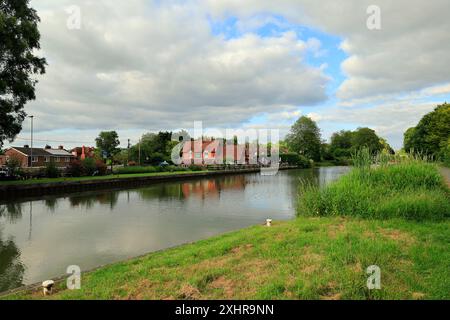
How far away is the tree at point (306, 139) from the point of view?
254ft

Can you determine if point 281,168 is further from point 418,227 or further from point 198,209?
point 418,227

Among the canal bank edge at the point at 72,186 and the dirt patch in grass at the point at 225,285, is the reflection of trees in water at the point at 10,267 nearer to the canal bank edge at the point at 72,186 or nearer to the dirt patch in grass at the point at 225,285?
the dirt patch in grass at the point at 225,285

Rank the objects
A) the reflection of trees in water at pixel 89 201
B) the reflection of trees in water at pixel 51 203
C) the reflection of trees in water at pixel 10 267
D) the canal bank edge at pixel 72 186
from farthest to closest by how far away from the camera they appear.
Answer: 1. the canal bank edge at pixel 72 186
2. the reflection of trees in water at pixel 89 201
3. the reflection of trees in water at pixel 51 203
4. the reflection of trees in water at pixel 10 267

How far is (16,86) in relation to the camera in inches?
789

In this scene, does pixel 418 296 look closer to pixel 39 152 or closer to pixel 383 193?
pixel 383 193

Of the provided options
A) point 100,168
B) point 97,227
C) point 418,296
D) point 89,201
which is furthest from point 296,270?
point 100,168

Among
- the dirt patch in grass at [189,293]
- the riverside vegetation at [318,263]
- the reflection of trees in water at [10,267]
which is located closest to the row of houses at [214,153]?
the reflection of trees in water at [10,267]

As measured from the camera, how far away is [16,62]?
793 inches

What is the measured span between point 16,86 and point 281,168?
49934 millimetres

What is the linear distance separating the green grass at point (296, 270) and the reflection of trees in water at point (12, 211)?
1161 cm

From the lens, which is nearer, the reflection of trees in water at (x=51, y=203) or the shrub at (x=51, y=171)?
the reflection of trees in water at (x=51, y=203)

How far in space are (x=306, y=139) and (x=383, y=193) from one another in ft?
232

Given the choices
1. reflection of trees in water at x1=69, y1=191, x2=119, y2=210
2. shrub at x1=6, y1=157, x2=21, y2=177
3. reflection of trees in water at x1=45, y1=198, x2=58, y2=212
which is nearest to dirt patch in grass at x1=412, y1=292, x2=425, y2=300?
reflection of trees in water at x1=69, y1=191, x2=119, y2=210
